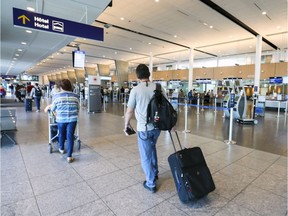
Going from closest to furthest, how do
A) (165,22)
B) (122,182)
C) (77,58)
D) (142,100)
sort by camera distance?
(142,100)
(122,182)
(165,22)
(77,58)

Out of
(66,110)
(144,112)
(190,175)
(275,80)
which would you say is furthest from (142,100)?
(275,80)

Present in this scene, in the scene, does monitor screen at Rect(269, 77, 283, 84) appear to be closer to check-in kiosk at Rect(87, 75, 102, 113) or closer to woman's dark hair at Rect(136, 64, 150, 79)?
check-in kiosk at Rect(87, 75, 102, 113)

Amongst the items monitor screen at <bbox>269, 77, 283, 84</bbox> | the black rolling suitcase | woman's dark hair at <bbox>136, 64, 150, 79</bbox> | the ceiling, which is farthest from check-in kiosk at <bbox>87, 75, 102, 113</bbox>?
monitor screen at <bbox>269, 77, 283, 84</bbox>

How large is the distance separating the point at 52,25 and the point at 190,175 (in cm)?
468

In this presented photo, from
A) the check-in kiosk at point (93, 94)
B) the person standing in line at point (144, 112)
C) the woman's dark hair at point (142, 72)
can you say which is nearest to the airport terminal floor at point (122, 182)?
the person standing in line at point (144, 112)

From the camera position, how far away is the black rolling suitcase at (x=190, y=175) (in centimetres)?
203

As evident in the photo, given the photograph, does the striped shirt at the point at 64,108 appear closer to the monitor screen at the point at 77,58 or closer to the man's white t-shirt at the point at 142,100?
the man's white t-shirt at the point at 142,100

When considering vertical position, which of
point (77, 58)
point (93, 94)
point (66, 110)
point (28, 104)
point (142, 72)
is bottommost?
point (28, 104)

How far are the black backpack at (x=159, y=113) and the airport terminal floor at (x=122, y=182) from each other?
0.92m

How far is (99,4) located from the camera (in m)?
5.18

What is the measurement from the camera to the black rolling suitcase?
6.65 feet

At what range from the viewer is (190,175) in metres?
2.05

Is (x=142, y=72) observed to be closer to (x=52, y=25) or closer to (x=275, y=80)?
(x=52, y=25)

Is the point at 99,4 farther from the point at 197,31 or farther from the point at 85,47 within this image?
the point at 85,47
